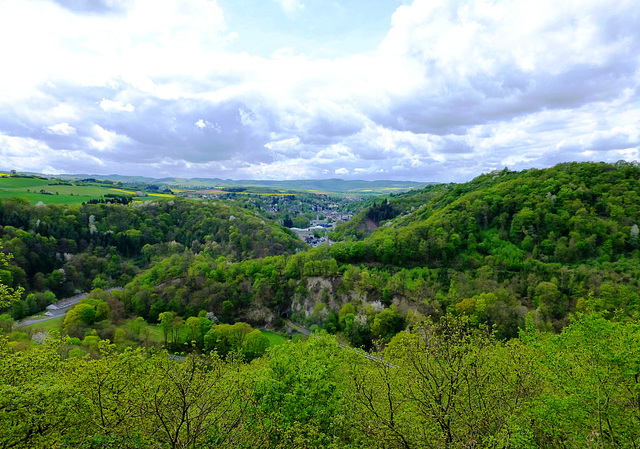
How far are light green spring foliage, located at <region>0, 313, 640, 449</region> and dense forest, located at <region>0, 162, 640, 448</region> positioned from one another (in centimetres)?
14

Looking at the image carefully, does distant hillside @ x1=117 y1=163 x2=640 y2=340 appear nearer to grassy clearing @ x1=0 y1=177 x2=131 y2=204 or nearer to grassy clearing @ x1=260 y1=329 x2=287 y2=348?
grassy clearing @ x1=260 y1=329 x2=287 y2=348

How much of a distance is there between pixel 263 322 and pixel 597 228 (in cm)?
7909

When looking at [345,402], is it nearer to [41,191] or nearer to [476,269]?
[476,269]

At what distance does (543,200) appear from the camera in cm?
8169

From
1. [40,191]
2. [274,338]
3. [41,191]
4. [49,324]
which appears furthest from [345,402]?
[40,191]

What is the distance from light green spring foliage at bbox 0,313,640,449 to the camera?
13.7m

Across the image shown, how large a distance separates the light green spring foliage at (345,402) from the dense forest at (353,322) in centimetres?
14

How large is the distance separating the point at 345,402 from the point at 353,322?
43.6 metres

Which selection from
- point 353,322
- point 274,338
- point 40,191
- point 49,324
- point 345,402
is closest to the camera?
point 345,402

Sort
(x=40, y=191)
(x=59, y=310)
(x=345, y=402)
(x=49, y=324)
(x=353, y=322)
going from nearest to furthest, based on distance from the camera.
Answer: (x=345, y=402), (x=353, y=322), (x=49, y=324), (x=59, y=310), (x=40, y=191)

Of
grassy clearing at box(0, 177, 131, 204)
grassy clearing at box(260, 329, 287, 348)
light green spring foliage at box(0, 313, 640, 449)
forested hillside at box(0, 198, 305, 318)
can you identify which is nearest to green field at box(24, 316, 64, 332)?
forested hillside at box(0, 198, 305, 318)

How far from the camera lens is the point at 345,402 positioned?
20359 mm

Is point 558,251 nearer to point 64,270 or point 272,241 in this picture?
point 272,241

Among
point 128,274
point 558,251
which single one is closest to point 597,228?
point 558,251
